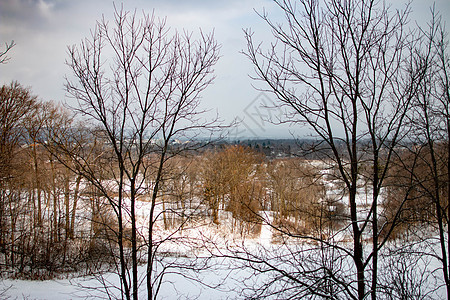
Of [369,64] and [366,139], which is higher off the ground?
[369,64]

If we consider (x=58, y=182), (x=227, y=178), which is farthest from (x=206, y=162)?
(x=58, y=182)

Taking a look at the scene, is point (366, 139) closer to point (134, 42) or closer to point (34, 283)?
point (134, 42)

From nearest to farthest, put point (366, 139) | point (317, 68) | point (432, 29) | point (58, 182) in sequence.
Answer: point (317, 68)
point (366, 139)
point (432, 29)
point (58, 182)

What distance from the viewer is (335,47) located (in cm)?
378

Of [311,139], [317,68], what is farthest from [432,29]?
[311,139]

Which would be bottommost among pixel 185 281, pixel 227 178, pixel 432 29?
pixel 185 281

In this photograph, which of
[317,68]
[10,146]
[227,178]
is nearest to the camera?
[317,68]

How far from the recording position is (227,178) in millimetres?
20047

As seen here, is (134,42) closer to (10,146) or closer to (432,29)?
(432,29)

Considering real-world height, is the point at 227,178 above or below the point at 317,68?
below

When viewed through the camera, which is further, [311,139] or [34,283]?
[34,283]

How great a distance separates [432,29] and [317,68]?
8.86 ft

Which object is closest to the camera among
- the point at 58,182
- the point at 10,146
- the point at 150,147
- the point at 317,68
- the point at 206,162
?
the point at 317,68

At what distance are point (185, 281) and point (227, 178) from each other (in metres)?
9.69
